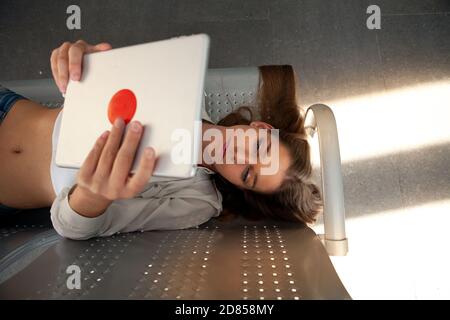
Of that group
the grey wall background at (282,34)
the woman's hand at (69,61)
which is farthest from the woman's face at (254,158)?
the grey wall background at (282,34)

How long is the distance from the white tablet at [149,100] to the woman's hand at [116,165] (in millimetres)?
14

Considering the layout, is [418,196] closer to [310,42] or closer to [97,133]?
[310,42]

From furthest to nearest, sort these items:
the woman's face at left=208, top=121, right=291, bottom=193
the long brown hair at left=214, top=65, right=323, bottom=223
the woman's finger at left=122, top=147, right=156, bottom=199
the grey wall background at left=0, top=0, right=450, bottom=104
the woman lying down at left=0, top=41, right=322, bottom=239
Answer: the grey wall background at left=0, top=0, right=450, bottom=104
the long brown hair at left=214, top=65, right=323, bottom=223
the woman's face at left=208, top=121, right=291, bottom=193
the woman lying down at left=0, top=41, right=322, bottom=239
the woman's finger at left=122, top=147, right=156, bottom=199

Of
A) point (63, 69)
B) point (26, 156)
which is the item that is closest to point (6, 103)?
point (26, 156)

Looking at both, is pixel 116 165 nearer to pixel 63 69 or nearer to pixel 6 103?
pixel 63 69

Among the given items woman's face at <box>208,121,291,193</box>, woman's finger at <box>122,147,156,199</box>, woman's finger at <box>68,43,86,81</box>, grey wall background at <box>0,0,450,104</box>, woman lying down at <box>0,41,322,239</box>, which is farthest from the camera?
grey wall background at <box>0,0,450,104</box>

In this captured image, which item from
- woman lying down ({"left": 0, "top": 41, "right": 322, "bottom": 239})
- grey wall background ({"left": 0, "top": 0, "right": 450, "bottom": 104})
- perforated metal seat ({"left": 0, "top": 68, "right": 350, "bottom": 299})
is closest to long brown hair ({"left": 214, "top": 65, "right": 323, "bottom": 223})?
woman lying down ({"left": 0, "top": 41, "right": 322, "bottom": 239})

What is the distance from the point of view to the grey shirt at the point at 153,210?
0.73 metres

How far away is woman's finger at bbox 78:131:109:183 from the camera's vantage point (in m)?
0.54

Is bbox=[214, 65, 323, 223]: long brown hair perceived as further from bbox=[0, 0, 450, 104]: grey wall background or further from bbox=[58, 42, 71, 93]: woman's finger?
bbox=[58, 42, 71, 93]: woman's finger

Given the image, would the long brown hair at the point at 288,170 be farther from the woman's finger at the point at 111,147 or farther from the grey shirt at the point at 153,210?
the woman's finger at the point at 111,147

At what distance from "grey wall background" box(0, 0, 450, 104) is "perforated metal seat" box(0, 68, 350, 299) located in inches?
30.5

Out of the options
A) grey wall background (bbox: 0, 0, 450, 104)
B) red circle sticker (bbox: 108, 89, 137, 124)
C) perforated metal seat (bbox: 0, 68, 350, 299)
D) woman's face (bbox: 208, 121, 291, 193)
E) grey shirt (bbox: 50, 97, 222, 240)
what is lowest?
perforated metal seat (bbox: 0, 68, 350, 299)

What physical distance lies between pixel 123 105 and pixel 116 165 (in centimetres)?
9
